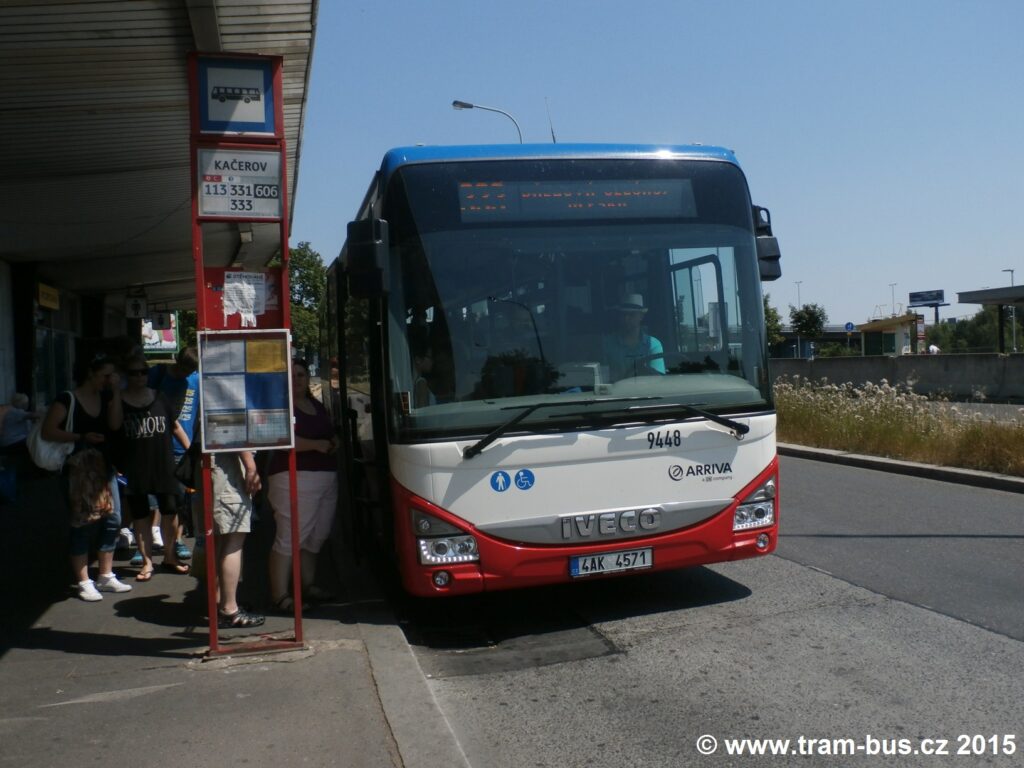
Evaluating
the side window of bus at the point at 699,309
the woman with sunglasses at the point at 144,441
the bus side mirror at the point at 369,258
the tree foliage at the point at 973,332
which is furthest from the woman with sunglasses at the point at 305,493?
the tree foliage at the point at 973,332

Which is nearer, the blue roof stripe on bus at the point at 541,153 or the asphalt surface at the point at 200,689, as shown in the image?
the asphalt surface at the point at 200,689

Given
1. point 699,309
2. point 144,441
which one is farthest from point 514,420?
point 144,441

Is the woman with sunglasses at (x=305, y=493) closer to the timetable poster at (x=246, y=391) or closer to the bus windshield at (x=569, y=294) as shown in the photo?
the timetable poster at (x=246, y=391)

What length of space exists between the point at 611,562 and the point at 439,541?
3.74 feet

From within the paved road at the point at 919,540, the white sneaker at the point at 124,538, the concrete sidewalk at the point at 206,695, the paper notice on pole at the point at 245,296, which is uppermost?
the paper notice on pole at the point at 245,296

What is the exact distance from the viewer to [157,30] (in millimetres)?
7457

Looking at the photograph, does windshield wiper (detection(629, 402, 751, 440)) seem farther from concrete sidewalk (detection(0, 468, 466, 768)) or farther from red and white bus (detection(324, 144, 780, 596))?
concrete sidewalk (detection(0, 468, 466, 768))

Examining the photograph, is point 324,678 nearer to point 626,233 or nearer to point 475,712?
point 475,712

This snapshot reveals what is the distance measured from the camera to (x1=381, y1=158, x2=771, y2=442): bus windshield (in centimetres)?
659

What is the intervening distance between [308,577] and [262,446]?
68.2 inches

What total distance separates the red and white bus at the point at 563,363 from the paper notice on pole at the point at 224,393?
0.94 m

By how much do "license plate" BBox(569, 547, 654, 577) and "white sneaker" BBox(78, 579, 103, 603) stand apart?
3.61 meters

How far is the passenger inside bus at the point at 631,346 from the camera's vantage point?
22.4 feet

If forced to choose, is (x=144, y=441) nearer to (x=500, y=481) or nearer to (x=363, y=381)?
(x=363, y=381)
